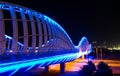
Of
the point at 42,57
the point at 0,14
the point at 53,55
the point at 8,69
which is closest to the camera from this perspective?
the point at 8,69

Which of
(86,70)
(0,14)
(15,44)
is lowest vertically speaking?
(86,70)

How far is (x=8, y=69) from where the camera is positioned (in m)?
18.4

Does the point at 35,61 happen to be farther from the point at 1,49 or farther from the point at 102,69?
the point at 102,69

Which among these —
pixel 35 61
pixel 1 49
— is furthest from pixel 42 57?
pixel 1 49

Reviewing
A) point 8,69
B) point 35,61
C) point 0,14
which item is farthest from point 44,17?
point 8,69

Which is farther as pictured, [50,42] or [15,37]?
[50,42]

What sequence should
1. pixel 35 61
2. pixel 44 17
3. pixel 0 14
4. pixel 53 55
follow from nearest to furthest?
1. pixel 0 14
2. pixel 35 61
3. pixel 53 55
4. pixel 44 17

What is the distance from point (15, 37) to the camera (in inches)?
832

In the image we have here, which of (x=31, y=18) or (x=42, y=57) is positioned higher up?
(x=31, y=18)

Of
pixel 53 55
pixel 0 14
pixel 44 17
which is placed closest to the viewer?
pixel 0 14

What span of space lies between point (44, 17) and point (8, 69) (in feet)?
44.8

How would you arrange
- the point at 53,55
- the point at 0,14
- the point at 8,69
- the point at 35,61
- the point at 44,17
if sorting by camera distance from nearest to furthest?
1. the point at 8,69
2. the point at 0,14
3. the point at 35,61
4. the point at 53,55
5. the point at 44,17

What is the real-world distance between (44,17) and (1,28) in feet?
40.2

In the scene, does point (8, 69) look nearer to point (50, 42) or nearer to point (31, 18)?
point (31, 18)
